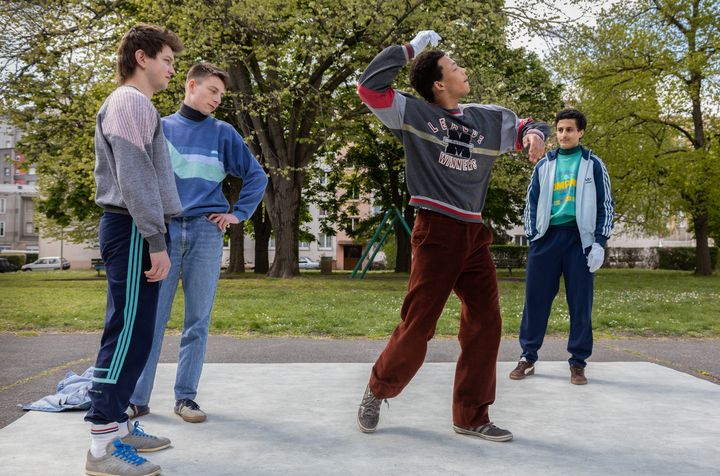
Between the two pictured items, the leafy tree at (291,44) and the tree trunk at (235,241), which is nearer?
the leafy tree at (291,44)

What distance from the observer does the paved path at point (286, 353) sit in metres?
5.43

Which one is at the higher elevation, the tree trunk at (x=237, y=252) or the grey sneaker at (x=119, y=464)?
the tree trunk at (x=237, y=252)

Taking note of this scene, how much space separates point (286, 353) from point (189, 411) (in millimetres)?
2717

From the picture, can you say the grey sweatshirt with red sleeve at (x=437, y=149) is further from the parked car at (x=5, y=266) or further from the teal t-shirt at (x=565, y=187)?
the parked car at (x=5, y=266)

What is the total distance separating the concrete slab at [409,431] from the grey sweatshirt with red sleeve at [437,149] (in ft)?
4.10

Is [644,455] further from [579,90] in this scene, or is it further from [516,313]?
[579,90]

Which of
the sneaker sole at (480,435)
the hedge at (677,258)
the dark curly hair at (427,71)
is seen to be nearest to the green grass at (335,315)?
the sneaker sole at (480,435)

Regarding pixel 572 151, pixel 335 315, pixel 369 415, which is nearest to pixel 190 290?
pixel 369 415

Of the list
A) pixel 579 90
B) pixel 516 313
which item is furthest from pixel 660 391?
pixel 579 90

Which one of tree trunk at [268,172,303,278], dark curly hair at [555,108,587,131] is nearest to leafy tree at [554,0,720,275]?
tree trunk at [268,172,303,278]

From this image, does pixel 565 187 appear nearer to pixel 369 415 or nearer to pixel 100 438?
pixel 369 415

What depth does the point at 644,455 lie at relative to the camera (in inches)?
128

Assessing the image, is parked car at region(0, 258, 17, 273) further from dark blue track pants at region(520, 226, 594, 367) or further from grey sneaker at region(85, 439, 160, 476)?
grey sneaker at region(85, 439, 160, 476)

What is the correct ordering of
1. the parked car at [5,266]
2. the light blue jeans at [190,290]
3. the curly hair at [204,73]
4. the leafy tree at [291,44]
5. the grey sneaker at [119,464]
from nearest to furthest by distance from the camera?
the grey sneaker at [119,464] → the light blue jeans at [190,290] → the curly hair at [204,73] → the leafy tree at [291,44] → the parked car at [5,266]
